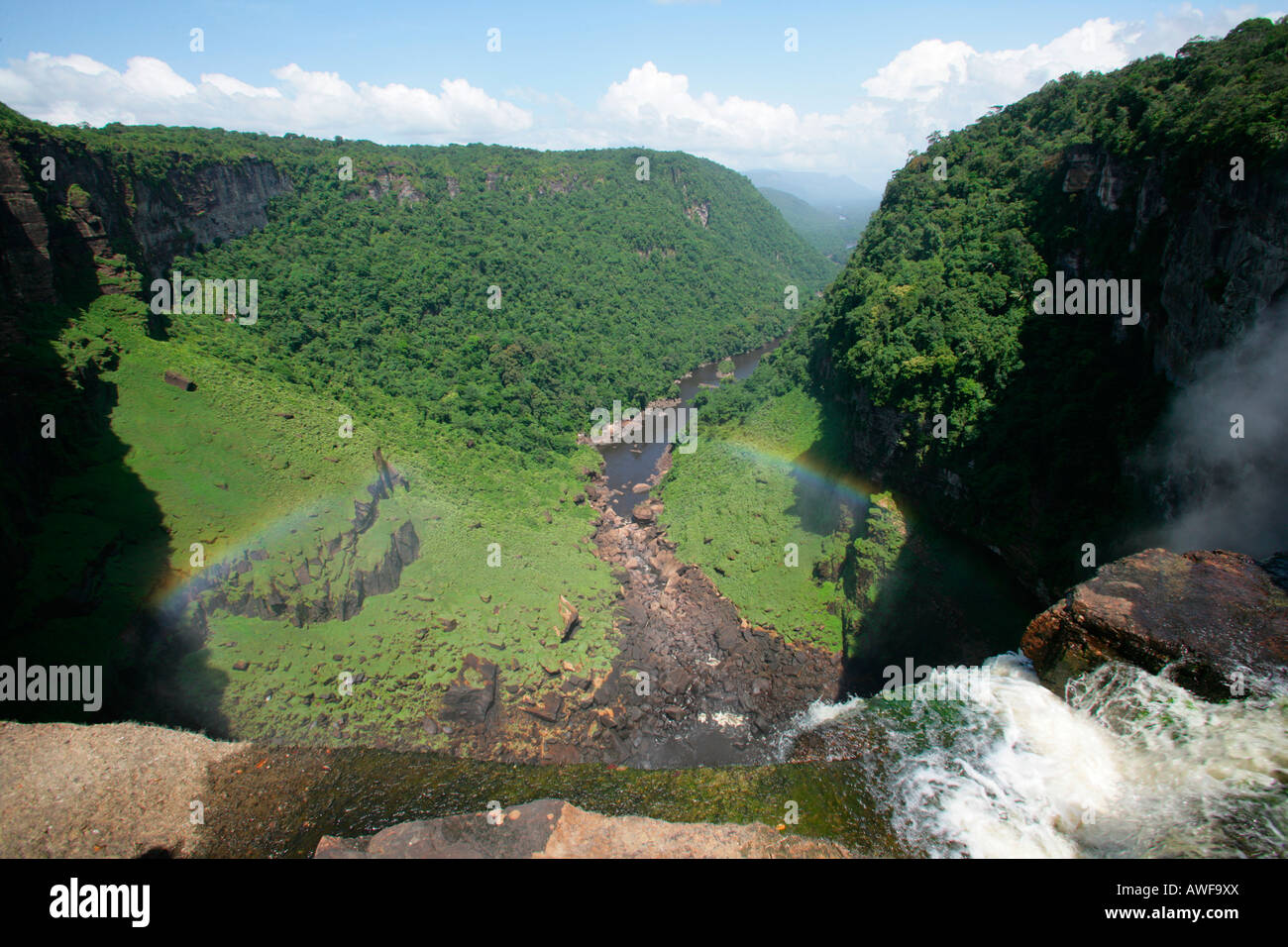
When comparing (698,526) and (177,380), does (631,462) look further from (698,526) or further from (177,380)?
(177,380)

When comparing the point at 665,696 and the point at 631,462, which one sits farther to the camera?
the point at 631,462

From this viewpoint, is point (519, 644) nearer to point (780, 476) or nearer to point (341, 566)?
point (341, 566)

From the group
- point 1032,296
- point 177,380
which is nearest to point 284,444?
point 177,380

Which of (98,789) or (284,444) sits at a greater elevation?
(284,444)

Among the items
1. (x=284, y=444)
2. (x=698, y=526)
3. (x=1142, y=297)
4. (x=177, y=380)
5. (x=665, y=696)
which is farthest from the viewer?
(x=698, y=526)

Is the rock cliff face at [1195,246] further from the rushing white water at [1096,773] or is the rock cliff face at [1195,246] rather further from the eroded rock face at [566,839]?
the eroded rock face at [566,839]

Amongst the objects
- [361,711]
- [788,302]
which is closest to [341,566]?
[361,711]
